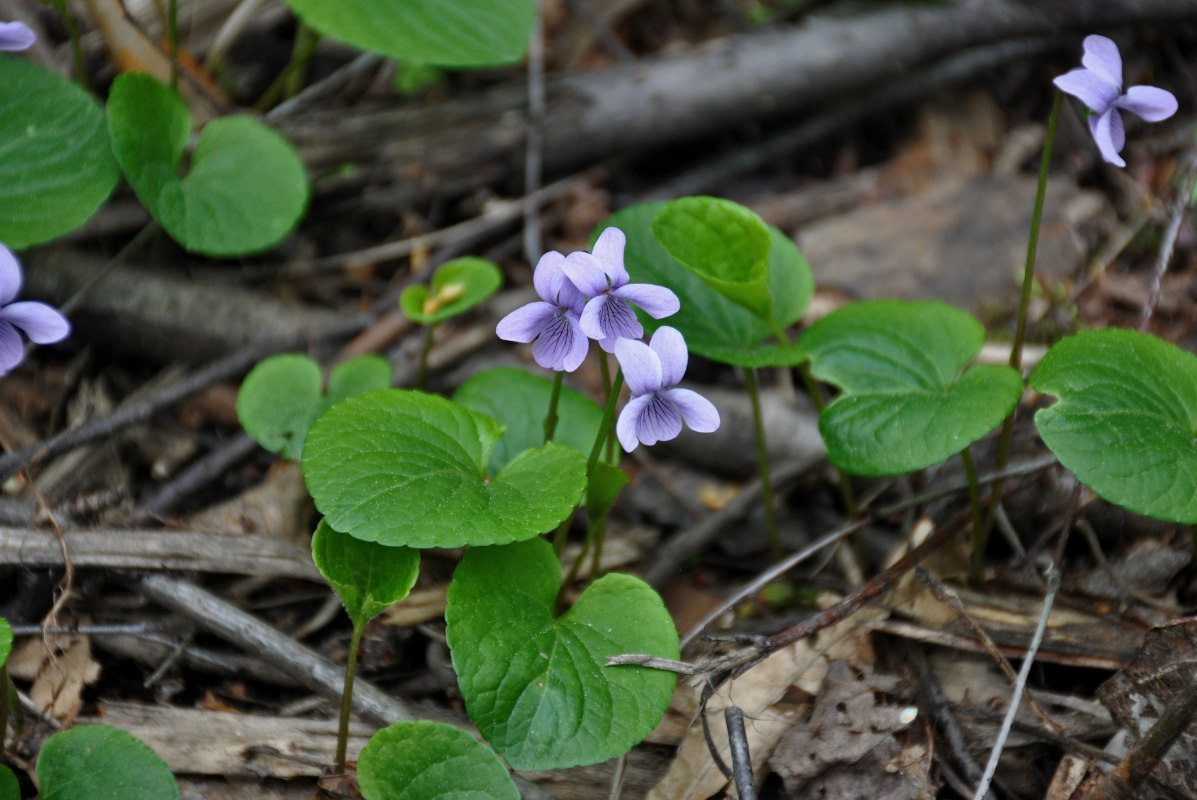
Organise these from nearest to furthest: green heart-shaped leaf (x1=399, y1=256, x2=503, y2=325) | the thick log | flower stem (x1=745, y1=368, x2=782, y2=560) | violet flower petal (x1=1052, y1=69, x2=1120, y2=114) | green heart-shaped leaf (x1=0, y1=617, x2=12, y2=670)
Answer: green heart-shaped leaf (x1=0, y1=617, x2=12, y2=670), violet flower petal (x1=1052, y1=69, x2=1120, y2=114), flower stem (x1=745, y1=368, x2=782, y2=560), green heart-shaped leaf (x1=399, y1=256, x2=503, y2=325), the thick log

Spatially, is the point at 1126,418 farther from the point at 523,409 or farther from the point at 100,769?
the point at 100,769

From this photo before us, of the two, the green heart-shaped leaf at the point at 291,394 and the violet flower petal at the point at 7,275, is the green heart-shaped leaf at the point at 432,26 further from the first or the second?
the violet flower petal at the point at 7,275

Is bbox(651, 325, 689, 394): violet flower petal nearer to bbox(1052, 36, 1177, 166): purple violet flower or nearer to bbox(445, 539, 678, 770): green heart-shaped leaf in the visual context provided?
bbox(445, 539, 678, 770): green heart-shaped leaf

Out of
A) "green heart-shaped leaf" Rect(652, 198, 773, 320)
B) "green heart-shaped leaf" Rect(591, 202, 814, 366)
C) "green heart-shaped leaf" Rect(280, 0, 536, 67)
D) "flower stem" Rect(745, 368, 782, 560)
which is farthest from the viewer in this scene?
"green heart-shaped leaf" Rect(280, 0, 536, 67)

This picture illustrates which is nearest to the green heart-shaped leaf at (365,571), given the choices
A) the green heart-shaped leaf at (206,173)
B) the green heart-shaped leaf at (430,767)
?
the green heart-shaped leaf at (430,767)

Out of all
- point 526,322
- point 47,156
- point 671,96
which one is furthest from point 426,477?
point 671,96

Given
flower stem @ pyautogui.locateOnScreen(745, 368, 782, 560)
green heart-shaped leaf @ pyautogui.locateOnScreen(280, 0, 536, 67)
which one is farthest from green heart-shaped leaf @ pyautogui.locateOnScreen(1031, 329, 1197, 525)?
green heart-shaped leaf @ pyautogui.locateOnScreen(280, 0, 536, 67)

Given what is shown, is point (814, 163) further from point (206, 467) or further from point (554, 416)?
point (206, 467)

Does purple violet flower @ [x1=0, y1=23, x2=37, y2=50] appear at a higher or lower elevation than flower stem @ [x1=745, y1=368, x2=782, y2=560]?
higher
